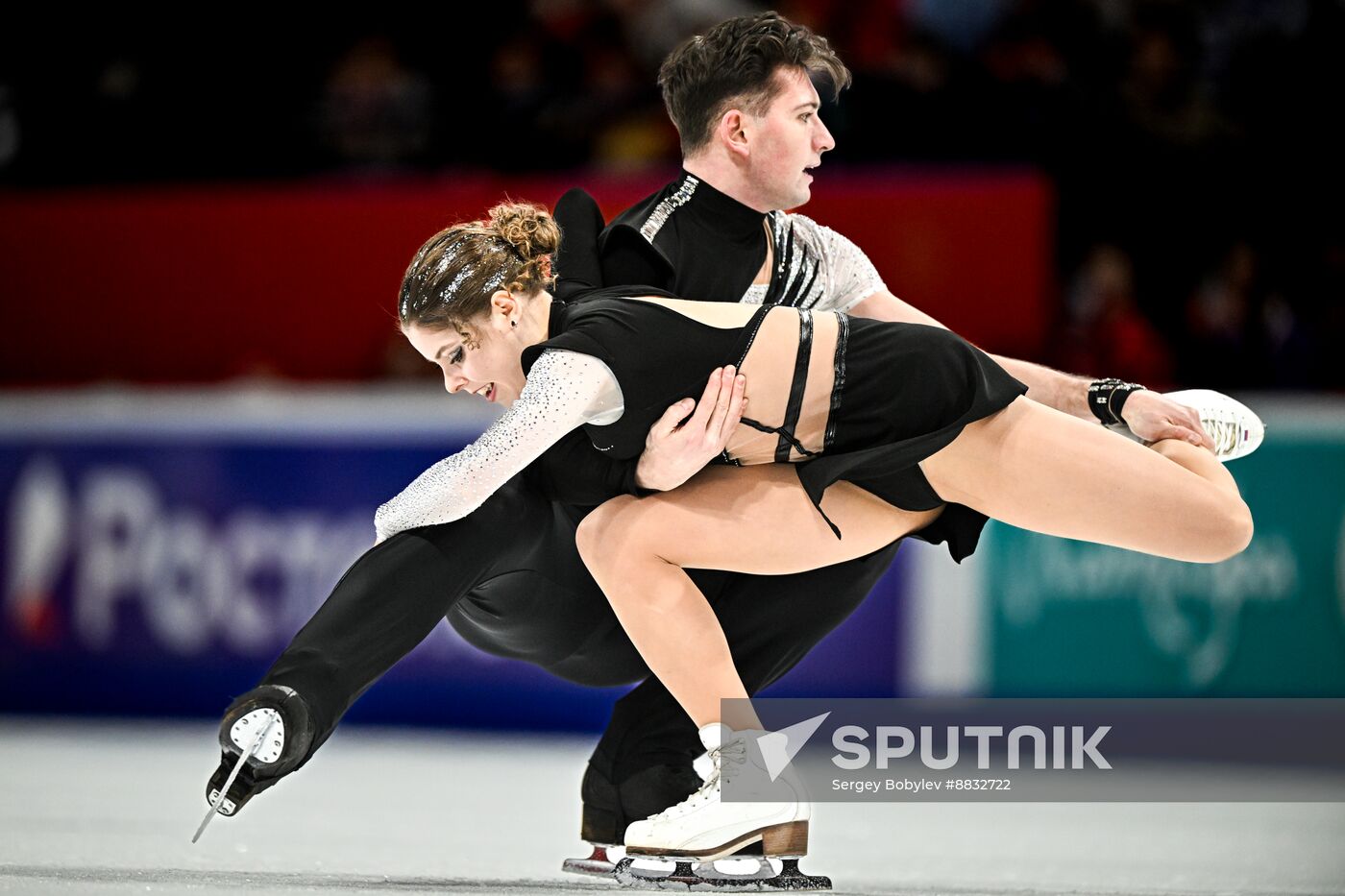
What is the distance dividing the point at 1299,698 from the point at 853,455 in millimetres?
2969

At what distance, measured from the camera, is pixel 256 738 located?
2.27 meters

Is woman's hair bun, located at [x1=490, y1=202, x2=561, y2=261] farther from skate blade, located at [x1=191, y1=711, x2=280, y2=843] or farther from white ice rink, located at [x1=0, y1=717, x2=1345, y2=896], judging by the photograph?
white ice rink, located at [x1=0, y1=717, x2=1345, y2=896]

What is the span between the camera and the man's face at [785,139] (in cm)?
287

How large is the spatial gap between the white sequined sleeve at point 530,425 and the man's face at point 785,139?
2.18 ft

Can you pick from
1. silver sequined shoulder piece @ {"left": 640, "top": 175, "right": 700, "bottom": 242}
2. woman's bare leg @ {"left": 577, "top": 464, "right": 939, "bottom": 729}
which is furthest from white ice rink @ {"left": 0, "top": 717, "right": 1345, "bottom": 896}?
silver sequined shoulder piece @ {"left": 640, "top": 175, "right": 700, "bottom": 242}

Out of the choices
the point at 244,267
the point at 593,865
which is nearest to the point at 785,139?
the point at 593,865

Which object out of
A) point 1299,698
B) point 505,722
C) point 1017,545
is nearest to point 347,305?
point 505,722

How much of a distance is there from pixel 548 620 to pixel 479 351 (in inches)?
18.1

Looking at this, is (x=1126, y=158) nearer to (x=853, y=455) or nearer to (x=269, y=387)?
(x=269, y=387)

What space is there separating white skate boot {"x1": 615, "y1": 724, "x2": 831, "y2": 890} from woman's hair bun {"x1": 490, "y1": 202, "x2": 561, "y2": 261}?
795 millimetres

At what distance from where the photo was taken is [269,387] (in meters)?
5.60

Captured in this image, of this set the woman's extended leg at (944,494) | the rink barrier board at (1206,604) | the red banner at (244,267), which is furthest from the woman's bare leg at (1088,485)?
the red banner at (244,267)

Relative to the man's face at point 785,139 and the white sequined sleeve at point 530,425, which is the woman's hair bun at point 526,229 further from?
the man's face at point 785,139

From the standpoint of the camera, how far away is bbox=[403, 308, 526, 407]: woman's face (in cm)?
253
